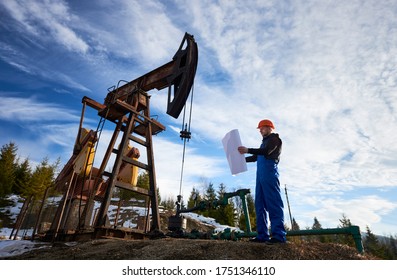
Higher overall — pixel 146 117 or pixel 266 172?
pixel 146 117

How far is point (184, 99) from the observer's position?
6949 millimetres

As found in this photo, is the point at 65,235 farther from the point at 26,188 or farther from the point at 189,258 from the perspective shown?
the point at 26,188

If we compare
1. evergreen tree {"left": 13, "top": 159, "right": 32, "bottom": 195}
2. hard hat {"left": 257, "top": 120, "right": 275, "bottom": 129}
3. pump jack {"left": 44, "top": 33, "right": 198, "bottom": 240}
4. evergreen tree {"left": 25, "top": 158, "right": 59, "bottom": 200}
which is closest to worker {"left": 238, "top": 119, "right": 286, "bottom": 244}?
hard hat {"left": 257, "top": 120, "right": 275, "bottom": 129}

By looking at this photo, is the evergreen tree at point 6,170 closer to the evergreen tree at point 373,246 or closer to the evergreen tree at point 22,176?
the evergreen tree at point 22,176

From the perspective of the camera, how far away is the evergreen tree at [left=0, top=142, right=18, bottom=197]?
29094 millimetres

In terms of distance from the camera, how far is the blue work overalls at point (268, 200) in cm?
333

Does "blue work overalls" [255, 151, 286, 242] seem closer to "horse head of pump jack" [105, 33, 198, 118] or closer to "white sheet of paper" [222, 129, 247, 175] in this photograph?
"white sheet of paper" [222, 129, 247, 175]

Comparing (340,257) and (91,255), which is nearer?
(340,257)

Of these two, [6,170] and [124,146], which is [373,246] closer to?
[124,146]

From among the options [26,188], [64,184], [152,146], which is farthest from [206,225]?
[26,188]

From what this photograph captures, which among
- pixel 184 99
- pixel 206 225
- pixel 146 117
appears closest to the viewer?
pixel 184 99

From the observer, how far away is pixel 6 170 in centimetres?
3011
